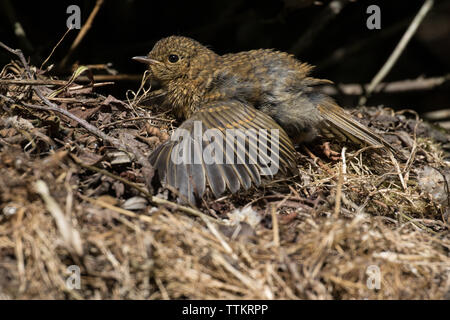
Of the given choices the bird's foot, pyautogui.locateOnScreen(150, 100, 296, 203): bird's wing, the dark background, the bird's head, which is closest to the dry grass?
pyautogui.locateOnScreen(150, 100, 296, 203): bird's wing

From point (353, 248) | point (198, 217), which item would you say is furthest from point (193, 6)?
point (353, 248)

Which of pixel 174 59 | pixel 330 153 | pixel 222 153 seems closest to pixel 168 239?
pixel 222 153

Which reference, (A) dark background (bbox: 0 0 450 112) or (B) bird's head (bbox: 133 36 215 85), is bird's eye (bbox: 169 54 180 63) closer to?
(B) bird's head (bbox: 133 36 215 85)

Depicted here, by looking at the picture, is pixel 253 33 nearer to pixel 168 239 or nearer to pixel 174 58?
pixel 174 58

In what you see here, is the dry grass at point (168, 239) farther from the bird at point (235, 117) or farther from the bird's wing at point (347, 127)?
the bird's wing at point (347, 127)

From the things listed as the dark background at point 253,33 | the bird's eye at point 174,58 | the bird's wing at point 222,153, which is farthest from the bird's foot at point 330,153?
the dark background at point 253,33

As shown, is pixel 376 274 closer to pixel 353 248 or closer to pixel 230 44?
pixel 353 248
